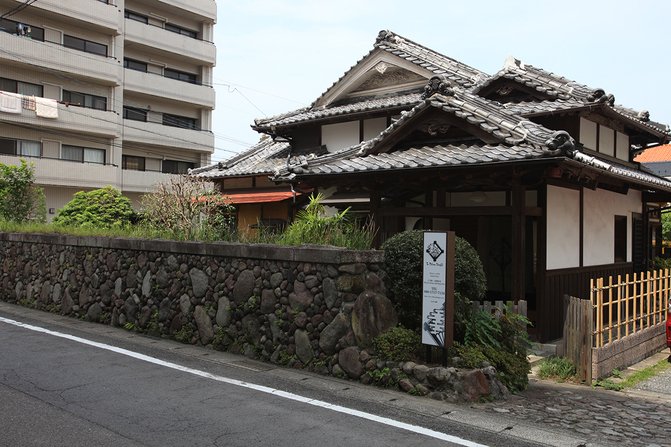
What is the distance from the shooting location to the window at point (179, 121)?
1475 inches

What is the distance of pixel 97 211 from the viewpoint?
18219mm

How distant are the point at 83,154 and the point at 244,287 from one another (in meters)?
27.6

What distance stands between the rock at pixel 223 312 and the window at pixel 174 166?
97.0 feet

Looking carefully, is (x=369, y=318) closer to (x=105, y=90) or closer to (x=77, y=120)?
(x=77, y=120)

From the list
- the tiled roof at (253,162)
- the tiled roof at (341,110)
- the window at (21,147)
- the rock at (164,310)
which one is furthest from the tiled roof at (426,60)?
the window at (21,147)

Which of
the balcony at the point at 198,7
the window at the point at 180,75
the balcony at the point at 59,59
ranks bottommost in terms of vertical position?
the balcony at the point at 59,59

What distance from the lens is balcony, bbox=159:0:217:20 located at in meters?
36.5

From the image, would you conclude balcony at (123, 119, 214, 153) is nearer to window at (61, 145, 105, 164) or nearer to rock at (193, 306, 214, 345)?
window at (61, 145, 105, 164)

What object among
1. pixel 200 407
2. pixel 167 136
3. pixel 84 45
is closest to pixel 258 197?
pixel 200 407

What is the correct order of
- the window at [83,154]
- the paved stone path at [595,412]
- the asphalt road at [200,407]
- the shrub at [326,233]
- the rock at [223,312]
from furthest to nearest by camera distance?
the window at [83,154], the rock at [223,312], the shrub at [326,233], the paved stone path at [595,412], the asphalt road at [200,407]

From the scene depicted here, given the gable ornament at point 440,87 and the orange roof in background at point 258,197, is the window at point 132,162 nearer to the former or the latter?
the orange roof in background at point 258,197

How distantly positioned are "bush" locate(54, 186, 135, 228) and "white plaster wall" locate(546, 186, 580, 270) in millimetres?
12629

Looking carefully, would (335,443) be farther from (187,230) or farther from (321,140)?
(321,140)

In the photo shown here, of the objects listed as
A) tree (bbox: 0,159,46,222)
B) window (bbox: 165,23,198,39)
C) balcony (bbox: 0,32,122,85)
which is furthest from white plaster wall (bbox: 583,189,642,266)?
window (bbox: 165,23,198,39)
